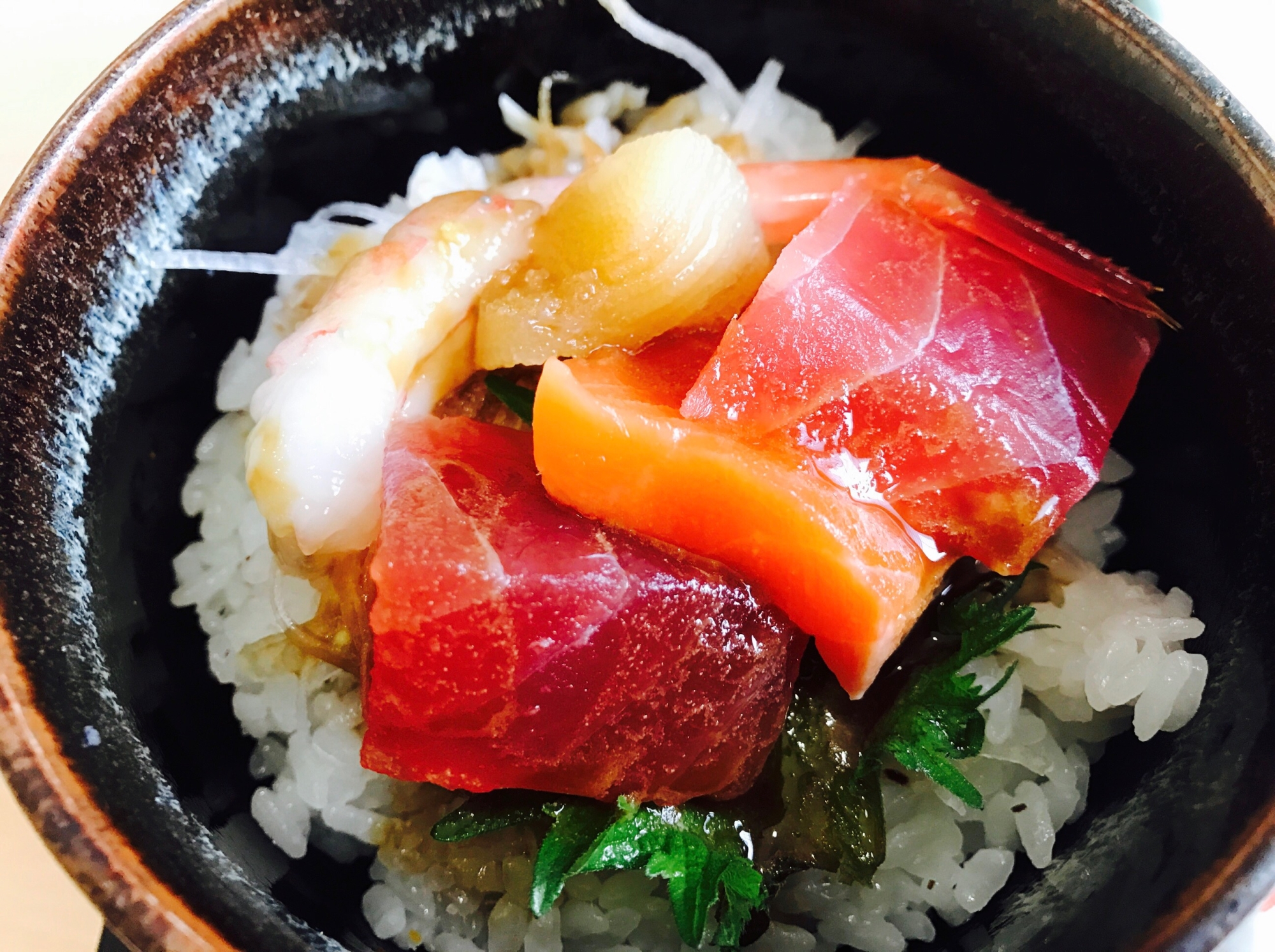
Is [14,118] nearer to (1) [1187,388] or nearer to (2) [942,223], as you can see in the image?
(2) [942,223]

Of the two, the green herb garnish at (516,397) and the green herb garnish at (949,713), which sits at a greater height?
the green herb garnish at (949,713)

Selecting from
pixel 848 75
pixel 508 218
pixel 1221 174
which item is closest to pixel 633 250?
pixel 508 218

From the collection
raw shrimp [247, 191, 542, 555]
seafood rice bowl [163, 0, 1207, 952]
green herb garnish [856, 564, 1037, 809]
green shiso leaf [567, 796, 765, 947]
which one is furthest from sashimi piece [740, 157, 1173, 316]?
green shiso leaf [567, 796, 765, 947]

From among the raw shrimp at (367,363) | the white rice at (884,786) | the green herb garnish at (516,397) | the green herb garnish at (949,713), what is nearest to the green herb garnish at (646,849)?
the white rice at (884,786)

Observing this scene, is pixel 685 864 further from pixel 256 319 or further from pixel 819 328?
pixel 256 319

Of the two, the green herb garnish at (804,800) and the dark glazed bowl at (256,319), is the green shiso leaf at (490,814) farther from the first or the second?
the dark glazed bowl at (256,319)

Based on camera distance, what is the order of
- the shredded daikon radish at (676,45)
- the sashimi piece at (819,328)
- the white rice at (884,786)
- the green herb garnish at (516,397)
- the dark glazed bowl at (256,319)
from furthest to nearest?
the shredded daikon radish at (676,45) → the green herb garnish at (516,397) → the white rice at (884,786) → the sashimi piece at (819,328) → the dark glazed bowl at (256,319)
